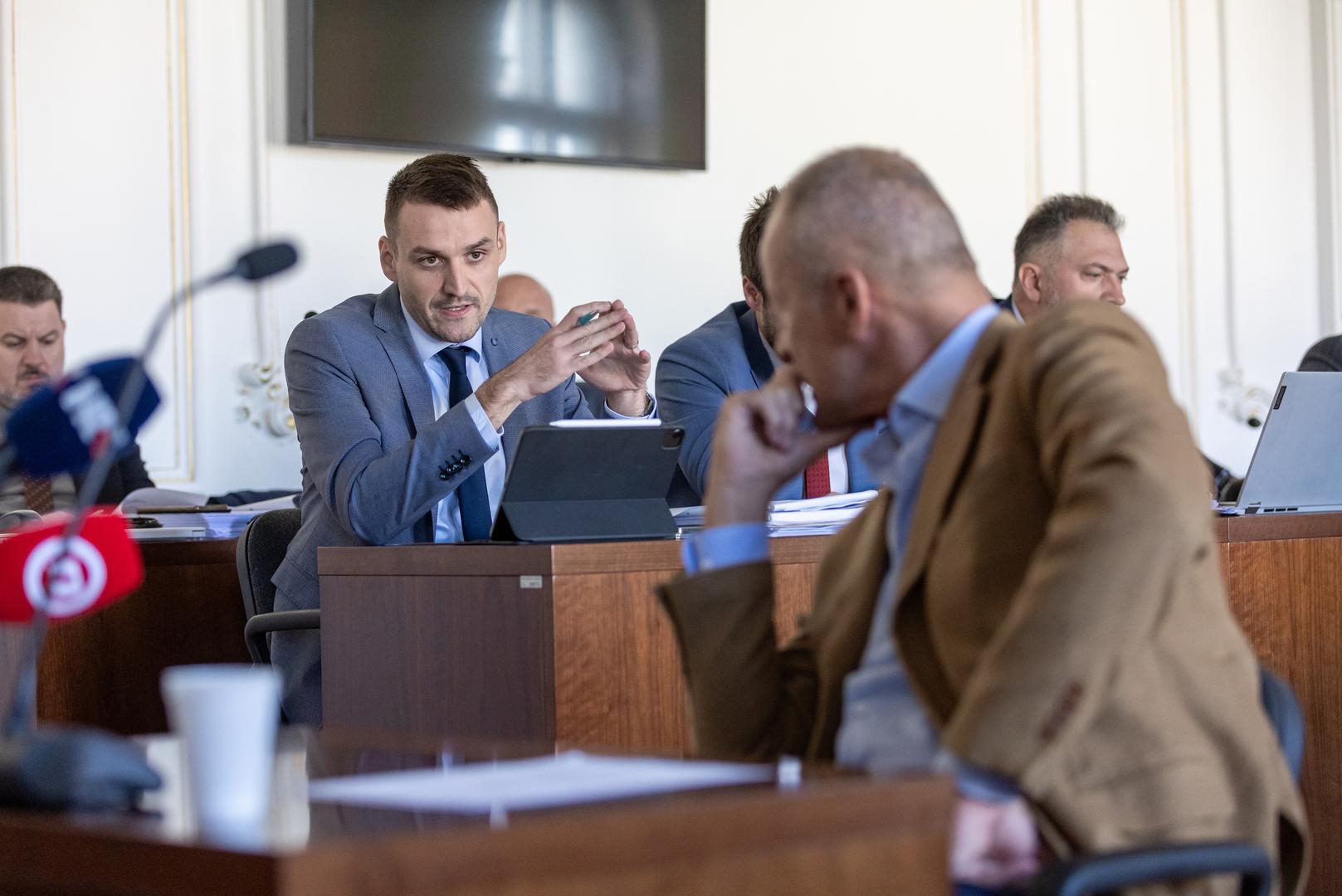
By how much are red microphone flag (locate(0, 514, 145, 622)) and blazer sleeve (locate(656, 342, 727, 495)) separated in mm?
1923

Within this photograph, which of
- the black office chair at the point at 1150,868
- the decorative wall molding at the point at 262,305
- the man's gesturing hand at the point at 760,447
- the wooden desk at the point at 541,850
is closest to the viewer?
the wooden desk at the point at 541,850

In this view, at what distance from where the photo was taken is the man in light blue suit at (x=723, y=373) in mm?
3182

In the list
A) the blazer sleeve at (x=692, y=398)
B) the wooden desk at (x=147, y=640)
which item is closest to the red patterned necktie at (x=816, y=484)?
the blazer sleeve at (x=692, y=398)

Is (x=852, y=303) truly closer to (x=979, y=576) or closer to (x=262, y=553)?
(x=979, y=576)

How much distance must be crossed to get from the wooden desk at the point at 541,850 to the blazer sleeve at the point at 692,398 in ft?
7.10

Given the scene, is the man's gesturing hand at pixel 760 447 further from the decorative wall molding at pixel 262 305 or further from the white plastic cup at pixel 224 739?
the decorative wall molding at pixel 262 305

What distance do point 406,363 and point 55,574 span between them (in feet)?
5.29

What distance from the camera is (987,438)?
1.29 m

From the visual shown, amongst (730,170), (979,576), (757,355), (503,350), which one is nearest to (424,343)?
(503,350)

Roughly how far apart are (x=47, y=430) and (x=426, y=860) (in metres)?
0.56

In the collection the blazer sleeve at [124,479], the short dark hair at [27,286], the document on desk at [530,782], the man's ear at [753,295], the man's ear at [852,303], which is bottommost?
the document on desk at [530,782]

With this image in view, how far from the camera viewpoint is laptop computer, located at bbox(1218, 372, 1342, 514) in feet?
8.87

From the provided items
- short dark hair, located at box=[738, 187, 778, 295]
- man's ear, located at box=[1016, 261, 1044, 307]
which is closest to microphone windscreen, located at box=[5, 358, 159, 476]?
short dark hair, located at box=[738, 187, 778, 295]

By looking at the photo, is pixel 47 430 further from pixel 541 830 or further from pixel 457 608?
pixel 457 608
